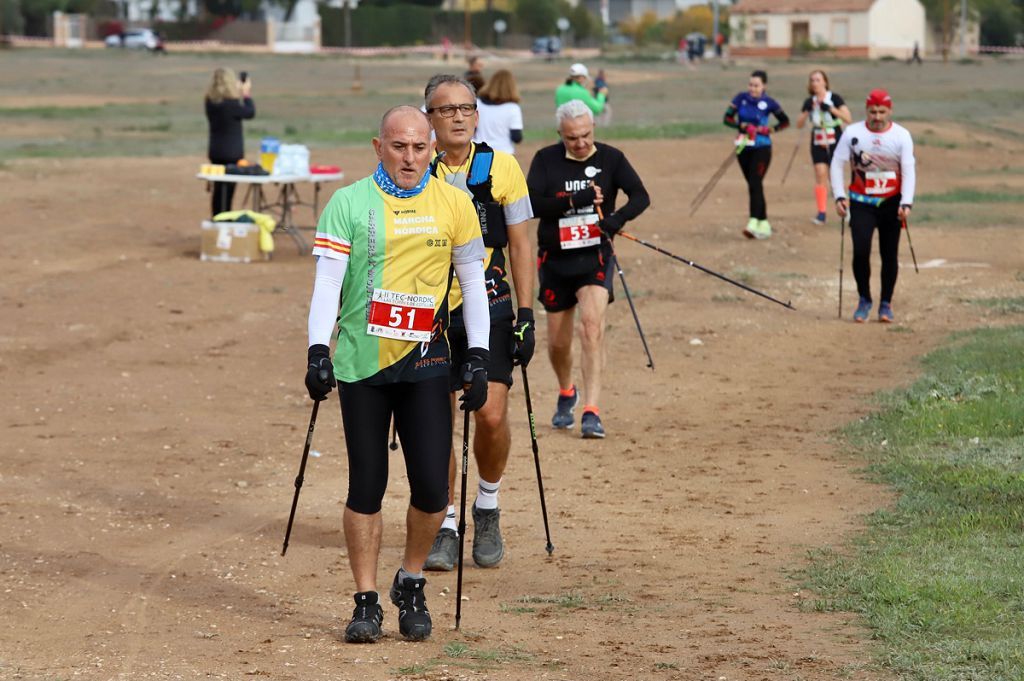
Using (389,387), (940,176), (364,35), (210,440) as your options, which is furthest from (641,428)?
(364,35)

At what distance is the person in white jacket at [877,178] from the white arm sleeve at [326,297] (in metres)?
8.60

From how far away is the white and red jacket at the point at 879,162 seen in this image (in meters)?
14.1

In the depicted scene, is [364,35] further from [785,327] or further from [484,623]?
[484,623]

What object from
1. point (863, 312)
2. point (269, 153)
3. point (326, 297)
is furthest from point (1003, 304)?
point (326, 297)

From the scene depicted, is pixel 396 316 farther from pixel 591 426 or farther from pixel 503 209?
pixel 591 426

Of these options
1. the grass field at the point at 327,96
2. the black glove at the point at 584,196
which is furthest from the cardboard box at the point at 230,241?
the grass field at the point at 327,96

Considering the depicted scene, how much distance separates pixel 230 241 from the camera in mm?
18672

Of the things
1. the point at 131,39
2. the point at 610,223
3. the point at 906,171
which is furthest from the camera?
the point at 131,39

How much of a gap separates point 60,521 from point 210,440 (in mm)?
2116

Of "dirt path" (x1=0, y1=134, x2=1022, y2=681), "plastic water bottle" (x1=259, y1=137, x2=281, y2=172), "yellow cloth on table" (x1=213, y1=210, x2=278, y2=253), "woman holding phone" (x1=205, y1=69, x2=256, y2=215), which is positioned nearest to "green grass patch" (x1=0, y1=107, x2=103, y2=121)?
"woman holding phone" (x1=205, y1=69, x2=256, y2=215)

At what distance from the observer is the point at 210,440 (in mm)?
10742

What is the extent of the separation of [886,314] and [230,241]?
752 cm

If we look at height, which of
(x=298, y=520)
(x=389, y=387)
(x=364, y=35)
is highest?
(x=364, y=35)

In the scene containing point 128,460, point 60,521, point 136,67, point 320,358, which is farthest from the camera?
point 136,67
